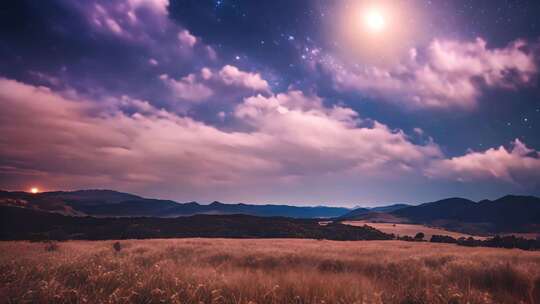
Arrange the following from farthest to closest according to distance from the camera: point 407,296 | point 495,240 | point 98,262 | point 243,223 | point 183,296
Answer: point 243,223, point 495,240, point 98,262, point 407,296, point 183,296

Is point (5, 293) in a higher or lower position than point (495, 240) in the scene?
higher

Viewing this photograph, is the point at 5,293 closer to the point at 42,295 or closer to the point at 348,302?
the point at 42,295

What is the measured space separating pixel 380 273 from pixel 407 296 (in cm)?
591

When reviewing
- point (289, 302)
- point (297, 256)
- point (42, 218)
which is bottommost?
point (42, 218)

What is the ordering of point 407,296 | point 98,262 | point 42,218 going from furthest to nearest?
point 42,218 < point 98,262 < point 407,296

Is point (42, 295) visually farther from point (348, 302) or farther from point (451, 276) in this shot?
point (451, 276)

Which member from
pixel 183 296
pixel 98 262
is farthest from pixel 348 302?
pixel 98 262

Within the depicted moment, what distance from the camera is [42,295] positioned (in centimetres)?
423

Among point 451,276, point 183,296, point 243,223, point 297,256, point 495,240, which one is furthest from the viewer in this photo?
point 243,223

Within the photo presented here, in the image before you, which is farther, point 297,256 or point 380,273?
point 297,256

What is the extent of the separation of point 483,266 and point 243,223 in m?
103

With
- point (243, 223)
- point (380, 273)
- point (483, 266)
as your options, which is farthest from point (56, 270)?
point (243, 223)

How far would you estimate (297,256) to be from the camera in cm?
1484

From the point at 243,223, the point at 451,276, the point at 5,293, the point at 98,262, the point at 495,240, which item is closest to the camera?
the point at 5,293
